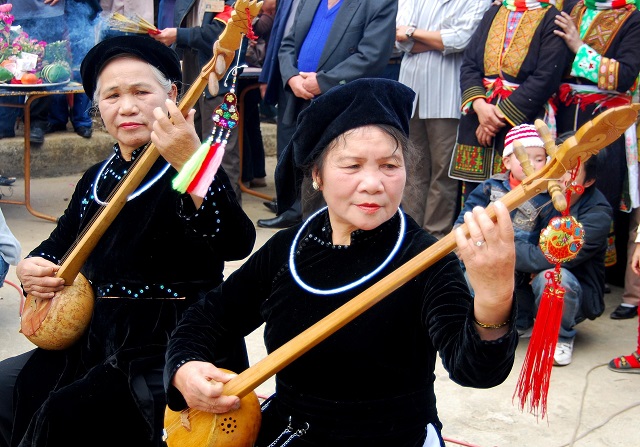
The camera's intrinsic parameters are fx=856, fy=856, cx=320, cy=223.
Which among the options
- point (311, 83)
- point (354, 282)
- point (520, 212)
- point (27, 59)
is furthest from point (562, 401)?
point (27, 59)

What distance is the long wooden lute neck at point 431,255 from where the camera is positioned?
1.57 meters

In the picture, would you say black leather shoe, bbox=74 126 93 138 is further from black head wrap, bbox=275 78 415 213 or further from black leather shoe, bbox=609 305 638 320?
black head wrap, bbox=275 78 415 213

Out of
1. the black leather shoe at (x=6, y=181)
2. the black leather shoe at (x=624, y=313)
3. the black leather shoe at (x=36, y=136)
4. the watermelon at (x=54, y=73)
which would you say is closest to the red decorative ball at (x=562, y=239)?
the black leather shoe at (x=624, y=313)

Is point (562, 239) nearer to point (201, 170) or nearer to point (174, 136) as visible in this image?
point (201, 170)

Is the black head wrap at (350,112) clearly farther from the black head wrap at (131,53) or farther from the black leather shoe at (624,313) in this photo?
the black leather shoe at (624,313)

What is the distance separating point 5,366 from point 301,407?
3.82 feet

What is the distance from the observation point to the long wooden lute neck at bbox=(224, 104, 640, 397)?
1573 millimetres

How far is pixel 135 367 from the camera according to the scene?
2.40m

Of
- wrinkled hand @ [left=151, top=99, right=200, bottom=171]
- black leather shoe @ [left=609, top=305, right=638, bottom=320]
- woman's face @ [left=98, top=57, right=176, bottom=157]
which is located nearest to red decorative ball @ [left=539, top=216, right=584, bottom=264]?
wrinkled hand @ [left=151, top=99, right=200, bottom=171]

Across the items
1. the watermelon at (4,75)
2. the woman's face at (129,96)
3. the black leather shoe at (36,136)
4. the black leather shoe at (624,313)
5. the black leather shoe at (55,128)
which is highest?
the woman's face at (129,96)

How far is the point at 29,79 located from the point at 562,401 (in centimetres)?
419

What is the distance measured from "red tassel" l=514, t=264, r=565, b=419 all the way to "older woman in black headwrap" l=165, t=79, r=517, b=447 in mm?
174

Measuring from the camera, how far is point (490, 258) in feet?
5.10

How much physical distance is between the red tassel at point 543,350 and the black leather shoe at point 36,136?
6.51 metres
